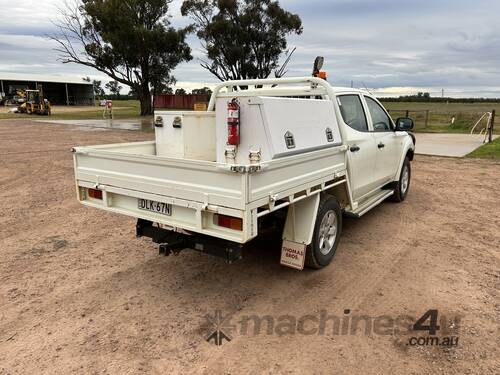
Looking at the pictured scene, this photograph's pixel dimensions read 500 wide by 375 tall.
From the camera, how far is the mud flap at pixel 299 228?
4012 mm

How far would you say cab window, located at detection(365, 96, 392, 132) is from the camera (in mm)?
5942

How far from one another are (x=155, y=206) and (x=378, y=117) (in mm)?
3859

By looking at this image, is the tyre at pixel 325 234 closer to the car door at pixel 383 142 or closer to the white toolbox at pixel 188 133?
the white toolbox at pixel 188 133

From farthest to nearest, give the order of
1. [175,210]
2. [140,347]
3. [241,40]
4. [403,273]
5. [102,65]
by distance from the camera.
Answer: [241,40], [102,65], [403,273], [175,210], [140,347]

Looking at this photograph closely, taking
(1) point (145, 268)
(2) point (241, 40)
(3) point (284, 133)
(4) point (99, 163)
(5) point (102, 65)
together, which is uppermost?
(2) point (241, 40)

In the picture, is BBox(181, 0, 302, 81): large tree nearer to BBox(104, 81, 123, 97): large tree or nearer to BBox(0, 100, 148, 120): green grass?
BBox(0, 100, 148, 120): green grass

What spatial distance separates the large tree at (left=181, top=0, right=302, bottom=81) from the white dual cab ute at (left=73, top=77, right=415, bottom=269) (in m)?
34.7

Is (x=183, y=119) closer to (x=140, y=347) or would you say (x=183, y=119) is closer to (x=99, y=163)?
(x=99, y=163)

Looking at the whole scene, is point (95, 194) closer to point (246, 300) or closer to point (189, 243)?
point (189, 243)

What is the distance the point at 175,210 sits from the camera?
11.7ft

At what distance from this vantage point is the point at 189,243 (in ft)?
12.6

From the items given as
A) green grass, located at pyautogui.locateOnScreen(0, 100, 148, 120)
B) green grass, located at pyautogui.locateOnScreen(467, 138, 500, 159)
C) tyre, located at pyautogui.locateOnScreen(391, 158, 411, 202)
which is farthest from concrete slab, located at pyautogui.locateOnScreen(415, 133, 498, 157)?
green grass, located at pyautogui.locateOnScreen(0, 100, 148, 120)

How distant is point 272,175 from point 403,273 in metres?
2.07

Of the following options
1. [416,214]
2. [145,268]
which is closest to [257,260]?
[145,268]
